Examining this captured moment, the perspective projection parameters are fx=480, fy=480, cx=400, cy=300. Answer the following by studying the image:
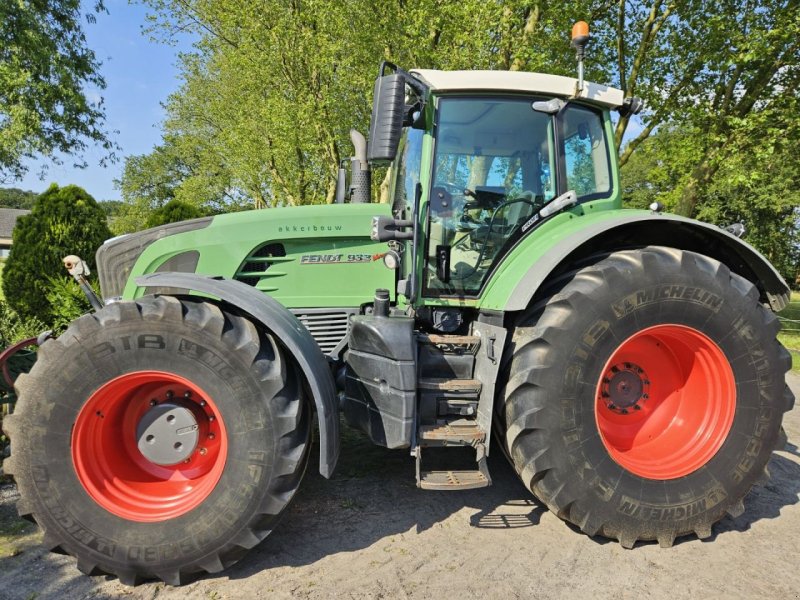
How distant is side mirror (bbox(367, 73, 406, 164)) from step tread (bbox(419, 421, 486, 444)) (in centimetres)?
140

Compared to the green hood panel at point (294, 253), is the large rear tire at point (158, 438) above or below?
below

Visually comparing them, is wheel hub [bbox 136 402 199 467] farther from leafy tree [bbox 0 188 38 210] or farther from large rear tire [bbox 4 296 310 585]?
leafy tree [bbox 0 188 38 210]

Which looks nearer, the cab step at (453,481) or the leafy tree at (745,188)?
the cab step at (453,481)

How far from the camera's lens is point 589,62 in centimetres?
992

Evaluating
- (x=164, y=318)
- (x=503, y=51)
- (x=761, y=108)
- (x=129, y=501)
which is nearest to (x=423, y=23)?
(x=503, y=51)

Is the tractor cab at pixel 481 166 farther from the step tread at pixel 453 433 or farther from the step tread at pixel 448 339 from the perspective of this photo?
the step tread at pixel 453 433

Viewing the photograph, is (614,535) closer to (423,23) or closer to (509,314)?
(509,314)

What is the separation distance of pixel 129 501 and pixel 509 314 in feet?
7.04

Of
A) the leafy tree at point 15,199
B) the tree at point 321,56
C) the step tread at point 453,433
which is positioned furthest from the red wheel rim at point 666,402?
the leafy tree at point 15,199

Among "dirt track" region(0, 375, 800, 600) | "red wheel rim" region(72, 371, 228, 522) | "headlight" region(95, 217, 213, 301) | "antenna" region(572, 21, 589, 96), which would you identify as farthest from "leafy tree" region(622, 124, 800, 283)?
"red wheel rim" region(72, 371, 228, 522)

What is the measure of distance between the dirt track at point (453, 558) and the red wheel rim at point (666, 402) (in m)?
0.45

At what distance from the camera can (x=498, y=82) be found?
2680 mm

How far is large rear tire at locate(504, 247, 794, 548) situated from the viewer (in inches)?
94.0

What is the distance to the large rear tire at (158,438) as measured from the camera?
7.06 feet
